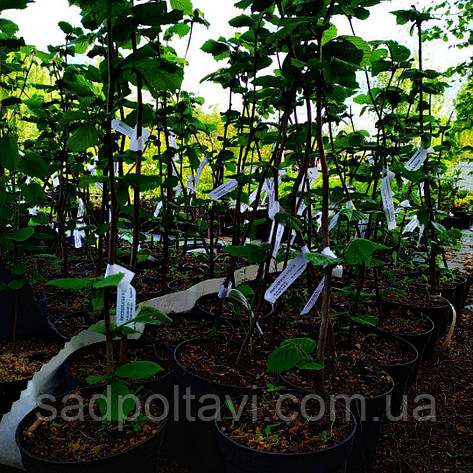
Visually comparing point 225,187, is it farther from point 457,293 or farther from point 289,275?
point 457,293

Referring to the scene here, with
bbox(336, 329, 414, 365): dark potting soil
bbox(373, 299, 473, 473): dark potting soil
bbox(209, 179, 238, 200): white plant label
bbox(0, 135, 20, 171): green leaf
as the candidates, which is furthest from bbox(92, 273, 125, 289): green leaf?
bbox(373, 299, 473, 473): dark potting soil

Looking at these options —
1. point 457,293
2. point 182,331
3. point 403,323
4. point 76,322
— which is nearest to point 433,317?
point 403,323

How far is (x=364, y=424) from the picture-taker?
4.87ft

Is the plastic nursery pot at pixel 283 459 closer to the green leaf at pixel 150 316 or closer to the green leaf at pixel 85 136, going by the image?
the green leaf at pixel 150 316

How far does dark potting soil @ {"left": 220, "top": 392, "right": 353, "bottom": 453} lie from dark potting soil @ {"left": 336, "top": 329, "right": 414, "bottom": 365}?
0.52m

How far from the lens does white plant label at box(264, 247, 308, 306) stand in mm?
1216

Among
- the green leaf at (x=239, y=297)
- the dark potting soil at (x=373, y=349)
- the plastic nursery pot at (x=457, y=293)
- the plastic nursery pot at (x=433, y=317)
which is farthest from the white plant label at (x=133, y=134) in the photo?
the plastic nursery pot at (x=457, y=293)

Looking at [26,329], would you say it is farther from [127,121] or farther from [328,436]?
[328,436]

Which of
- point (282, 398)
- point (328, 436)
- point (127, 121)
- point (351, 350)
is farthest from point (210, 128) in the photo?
point (328, 436)

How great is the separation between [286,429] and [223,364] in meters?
0.43

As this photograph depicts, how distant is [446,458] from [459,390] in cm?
62

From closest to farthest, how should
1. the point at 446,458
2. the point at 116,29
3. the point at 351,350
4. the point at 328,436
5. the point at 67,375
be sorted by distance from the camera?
the point at 116,29 → the point at 328,436 → the point at 67,375 → the point at 446,458 → the point at 351,350

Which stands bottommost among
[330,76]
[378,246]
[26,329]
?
[26,329]

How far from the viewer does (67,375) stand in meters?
1.52
